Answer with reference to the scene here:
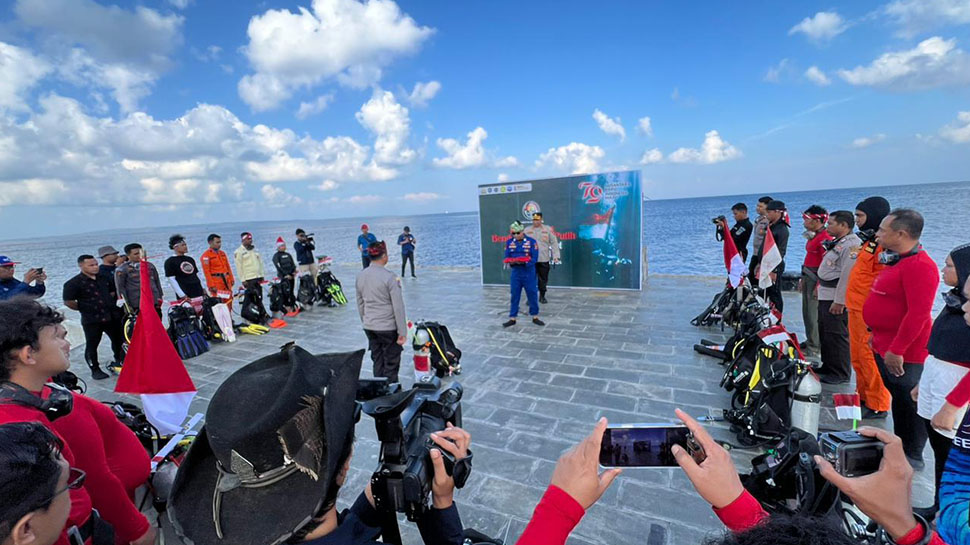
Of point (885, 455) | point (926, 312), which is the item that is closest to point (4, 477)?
point (885, 455)

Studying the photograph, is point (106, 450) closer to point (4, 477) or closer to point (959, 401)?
point (4, 477)

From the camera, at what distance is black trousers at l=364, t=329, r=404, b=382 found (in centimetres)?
415

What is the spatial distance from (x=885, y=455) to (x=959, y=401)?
158 cm

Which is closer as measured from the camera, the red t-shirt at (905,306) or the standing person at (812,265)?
the red t-shirt at (905,306)

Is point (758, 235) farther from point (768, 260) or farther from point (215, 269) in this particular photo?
point (215, 269)

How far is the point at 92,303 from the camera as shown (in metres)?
5.21

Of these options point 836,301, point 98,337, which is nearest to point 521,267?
point 836,301

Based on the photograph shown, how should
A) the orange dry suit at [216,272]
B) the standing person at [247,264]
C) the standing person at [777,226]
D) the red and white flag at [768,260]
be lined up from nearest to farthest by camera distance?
1. the red and white flag at [768,260]
2. the standing person at [777,226]
3. the orange dry suit at [216,272]
4. the standing person at [247,264]

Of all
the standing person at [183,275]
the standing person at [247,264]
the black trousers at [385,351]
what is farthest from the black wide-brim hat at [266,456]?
the standing person at [247,264]

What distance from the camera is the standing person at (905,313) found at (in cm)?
267

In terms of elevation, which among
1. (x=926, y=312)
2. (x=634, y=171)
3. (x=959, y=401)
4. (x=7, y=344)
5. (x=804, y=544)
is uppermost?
(x=634, y=171)

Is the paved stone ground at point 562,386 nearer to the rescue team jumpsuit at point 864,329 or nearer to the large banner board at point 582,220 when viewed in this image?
the rescue team jumpsuit at point 864,329

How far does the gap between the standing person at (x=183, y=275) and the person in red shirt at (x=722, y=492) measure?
715 cm

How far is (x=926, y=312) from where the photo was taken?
8.61ft
